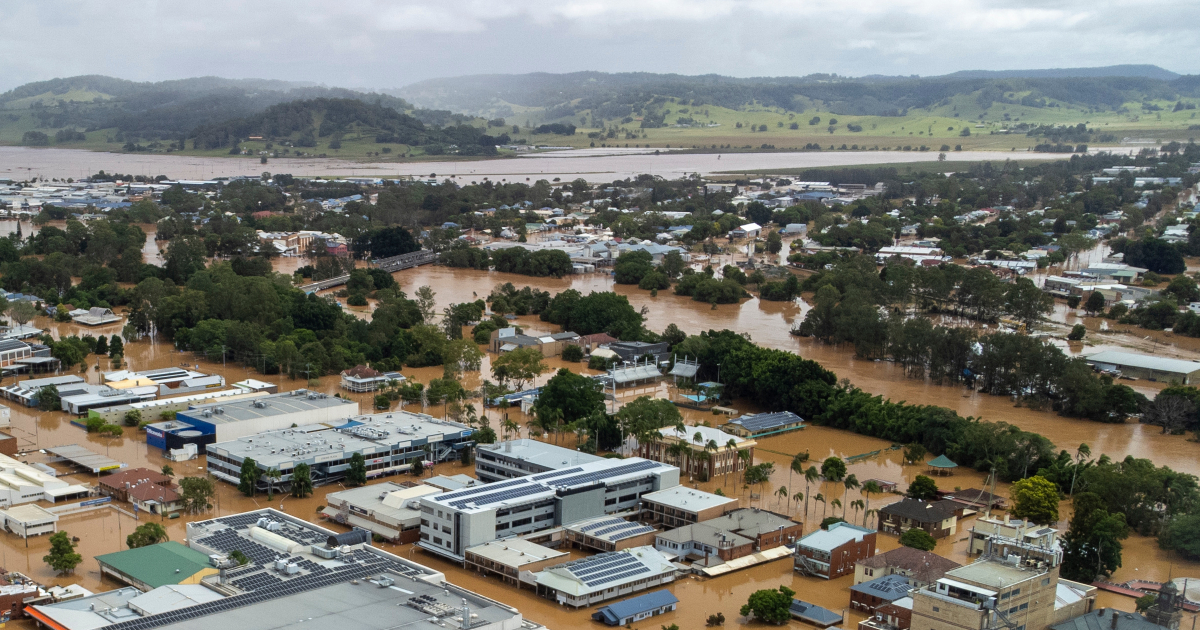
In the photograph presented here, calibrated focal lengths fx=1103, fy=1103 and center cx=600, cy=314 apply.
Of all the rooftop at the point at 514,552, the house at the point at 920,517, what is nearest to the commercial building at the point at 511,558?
the rooftop at the point at 514,552

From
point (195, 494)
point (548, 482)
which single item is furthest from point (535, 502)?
point (195, 494)

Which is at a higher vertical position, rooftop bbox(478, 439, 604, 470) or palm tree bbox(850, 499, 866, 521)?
rooftop bbox(478, 439, 604, 470)

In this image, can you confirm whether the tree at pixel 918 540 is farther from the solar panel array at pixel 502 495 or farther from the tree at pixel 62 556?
the tree at pixel 62 556

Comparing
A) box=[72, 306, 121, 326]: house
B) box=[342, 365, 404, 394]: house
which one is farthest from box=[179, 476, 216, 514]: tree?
box=[72, 306, 121, 326]: house

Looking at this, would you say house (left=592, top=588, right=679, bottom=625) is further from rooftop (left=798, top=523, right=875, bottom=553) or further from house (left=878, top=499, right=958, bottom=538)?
house (left=878, top=499, right=958, bottom=538)

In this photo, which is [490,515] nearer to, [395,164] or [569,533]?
[569,533]

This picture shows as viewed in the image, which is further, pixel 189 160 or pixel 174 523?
pixel 189 160

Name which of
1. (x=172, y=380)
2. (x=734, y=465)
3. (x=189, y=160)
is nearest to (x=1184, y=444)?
(x=734, y=465)
